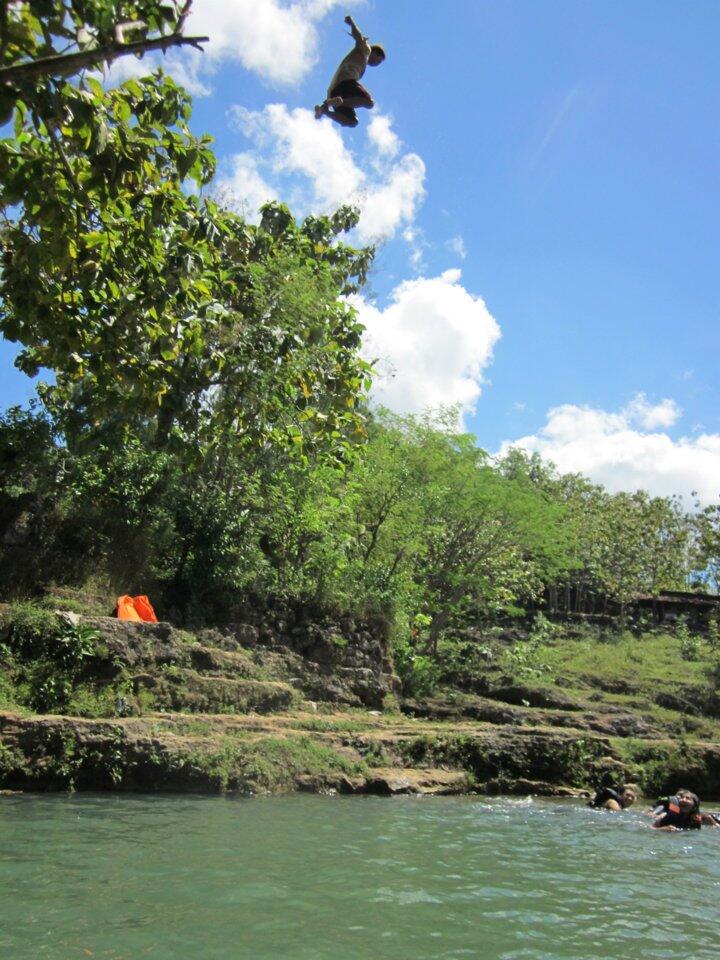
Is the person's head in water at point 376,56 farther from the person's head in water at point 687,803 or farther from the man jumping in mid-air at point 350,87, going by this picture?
the person's head in water at point 687,803

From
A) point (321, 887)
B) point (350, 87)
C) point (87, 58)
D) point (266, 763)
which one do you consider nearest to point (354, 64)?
point (350, 87)

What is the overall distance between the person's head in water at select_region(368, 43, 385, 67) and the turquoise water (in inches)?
198

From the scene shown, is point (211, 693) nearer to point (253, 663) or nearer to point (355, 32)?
point (253, 663)

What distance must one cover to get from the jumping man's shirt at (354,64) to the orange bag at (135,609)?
11.7 metres

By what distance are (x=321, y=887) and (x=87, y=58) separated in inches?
239

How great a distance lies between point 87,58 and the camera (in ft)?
13.4

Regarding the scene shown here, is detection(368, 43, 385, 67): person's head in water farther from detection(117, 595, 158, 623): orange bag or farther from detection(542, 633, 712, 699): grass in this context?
detection(542, 633, 712, 699): grass

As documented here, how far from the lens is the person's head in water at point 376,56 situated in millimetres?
4012

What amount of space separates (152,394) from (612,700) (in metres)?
20.8

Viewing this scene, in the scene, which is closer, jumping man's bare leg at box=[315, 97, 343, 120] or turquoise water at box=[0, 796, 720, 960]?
→ jumping man's bare leg at box=[315, 97, 343, 120]

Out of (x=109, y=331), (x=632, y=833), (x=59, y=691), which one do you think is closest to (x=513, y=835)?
(x=632, y=833)

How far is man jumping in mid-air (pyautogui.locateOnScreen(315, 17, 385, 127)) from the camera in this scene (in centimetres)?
391

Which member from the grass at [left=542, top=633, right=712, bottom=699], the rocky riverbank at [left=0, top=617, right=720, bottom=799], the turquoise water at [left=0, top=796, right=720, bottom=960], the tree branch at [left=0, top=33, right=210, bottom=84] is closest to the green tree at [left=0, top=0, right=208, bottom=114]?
the tree branch at [left=0, top=33, right=210, bottom=84]

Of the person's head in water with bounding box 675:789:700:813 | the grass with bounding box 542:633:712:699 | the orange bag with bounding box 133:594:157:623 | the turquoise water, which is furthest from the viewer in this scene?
the grass with bounding box 542:633:712:699
